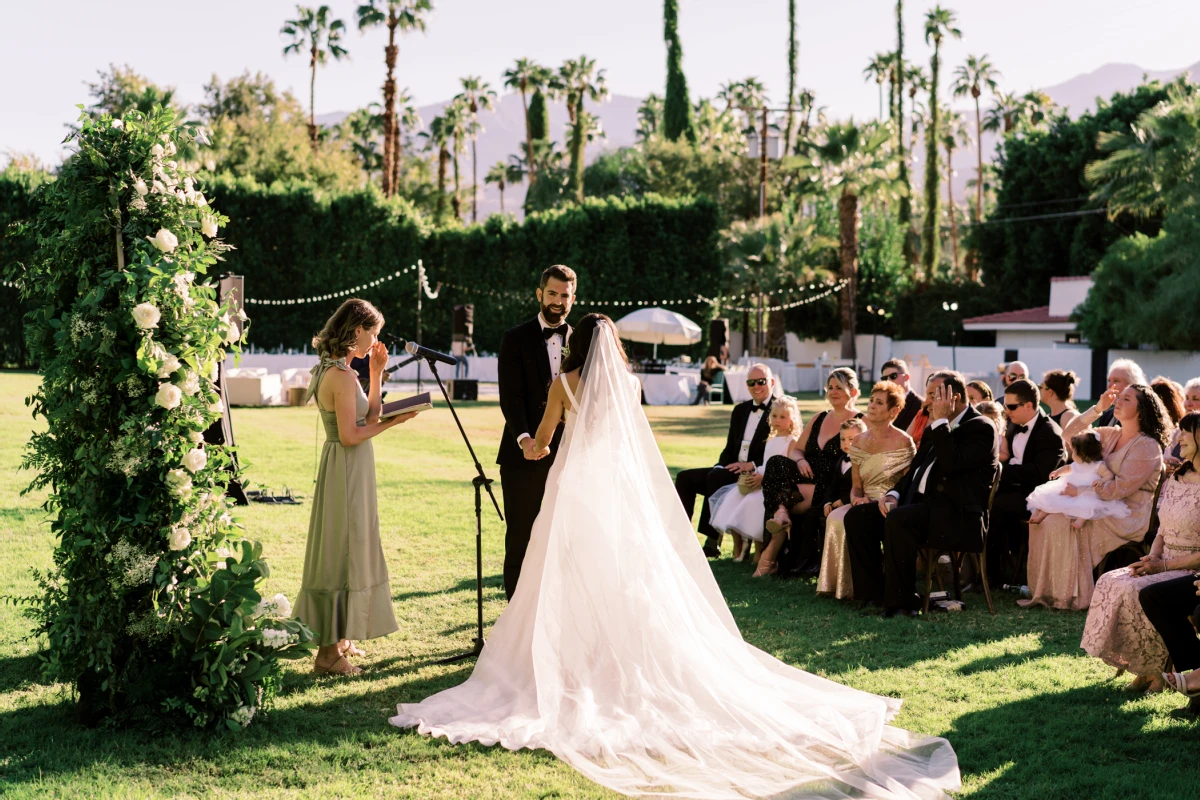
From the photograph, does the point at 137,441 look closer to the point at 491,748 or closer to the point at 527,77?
the point at 491,748

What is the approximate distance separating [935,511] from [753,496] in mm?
1726

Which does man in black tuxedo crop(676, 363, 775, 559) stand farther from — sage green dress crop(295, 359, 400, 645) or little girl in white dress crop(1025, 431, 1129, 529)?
sage green dress crop(295, 359, 400, 645)

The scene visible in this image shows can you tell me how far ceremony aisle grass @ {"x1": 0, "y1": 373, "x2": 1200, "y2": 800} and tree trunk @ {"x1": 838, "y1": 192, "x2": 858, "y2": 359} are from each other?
106 ft

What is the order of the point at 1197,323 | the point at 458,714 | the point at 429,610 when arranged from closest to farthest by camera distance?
the point at 458,714 < the point at 429,610 < the point at 1197,323

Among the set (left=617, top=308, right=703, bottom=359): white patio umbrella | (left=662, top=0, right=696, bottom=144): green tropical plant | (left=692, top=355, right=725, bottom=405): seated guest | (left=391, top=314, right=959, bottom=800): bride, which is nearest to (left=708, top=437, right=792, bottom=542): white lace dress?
(left=391, top=314, right=959, bottom=800): bride

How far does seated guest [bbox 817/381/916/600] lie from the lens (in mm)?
7289

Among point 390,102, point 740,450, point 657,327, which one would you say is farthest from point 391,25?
point 740,450

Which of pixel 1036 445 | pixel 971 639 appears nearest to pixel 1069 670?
pixel 971 639

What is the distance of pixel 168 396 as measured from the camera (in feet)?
14.0

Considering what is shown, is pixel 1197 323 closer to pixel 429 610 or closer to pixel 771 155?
pixel 771 155

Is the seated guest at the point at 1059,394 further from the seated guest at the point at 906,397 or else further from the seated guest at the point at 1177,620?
the seated guest at the point at 1177,620

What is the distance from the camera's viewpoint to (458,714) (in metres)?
4.72

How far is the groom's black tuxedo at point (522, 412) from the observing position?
19.7ft

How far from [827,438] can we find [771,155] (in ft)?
77.9
